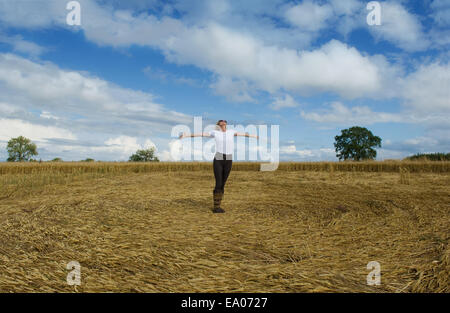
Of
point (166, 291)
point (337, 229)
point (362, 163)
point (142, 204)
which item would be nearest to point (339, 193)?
point (337, 229)

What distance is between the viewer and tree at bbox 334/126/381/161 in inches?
1620

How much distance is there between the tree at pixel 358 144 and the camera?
41.2 metres

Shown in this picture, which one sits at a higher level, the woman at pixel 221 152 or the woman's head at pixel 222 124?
the woman's head at pixel 222 124

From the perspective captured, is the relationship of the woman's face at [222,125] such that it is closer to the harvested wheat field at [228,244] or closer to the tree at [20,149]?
the harvested wheat field at [228,244]

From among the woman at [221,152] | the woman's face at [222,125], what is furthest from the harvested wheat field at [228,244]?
the woman's face at [222,125]

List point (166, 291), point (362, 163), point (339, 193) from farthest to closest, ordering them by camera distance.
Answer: point (362, 163)
point (339, 193)
point (166, 291)

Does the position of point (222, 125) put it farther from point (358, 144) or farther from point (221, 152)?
point (358, 144)

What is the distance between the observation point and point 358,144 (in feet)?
137

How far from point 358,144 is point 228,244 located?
43409 millimetres

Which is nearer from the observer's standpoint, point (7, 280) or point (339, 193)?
point (7, 280)

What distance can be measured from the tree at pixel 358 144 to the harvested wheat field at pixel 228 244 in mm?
38020

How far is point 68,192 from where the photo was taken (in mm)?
7730

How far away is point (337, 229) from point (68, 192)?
23.0ft
